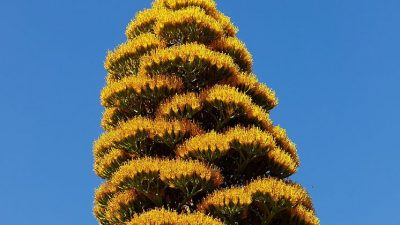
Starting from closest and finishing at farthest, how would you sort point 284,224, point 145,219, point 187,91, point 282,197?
point 145,219 < point 282,197 < point 284,224 < point 187,91

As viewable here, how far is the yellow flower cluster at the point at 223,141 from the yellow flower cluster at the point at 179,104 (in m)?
0.83

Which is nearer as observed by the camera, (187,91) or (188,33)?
(187,91)

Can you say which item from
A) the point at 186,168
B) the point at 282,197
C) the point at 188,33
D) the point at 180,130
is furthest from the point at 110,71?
the point at 282,197

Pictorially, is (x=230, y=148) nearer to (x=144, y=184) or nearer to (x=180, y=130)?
(x=180, y=130)

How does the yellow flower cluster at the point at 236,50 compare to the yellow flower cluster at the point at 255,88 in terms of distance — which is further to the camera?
the yellow flower cluster at the point at 236,50

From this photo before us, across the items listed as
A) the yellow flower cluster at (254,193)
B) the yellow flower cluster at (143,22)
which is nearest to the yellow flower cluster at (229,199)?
the yellow flower cluster at (254,193)

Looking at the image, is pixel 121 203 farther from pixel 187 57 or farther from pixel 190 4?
pixel 190 4

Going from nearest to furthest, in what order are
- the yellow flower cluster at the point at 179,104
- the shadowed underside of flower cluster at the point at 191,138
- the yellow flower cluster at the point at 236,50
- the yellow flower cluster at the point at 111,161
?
1. the shadowed underside of flower cluster at the point at 191,138
2. the yellow flower cluster at the point at 179,104
3. the yellow flower cluster at the point at 111,161
4. the yellow flower cluster at the point at 236,50

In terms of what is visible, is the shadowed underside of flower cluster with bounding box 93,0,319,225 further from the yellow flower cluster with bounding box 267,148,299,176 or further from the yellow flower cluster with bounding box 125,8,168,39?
the yellow flower cluster with bounding box 125,8,168,39

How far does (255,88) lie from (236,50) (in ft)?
4.22

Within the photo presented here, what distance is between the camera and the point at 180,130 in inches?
510

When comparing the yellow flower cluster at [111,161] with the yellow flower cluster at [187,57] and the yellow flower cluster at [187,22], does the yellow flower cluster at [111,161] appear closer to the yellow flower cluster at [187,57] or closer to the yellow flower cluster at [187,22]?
the yellow flower cluster at [187,57]

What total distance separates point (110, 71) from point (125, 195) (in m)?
4.16

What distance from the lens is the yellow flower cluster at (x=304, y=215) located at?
42.4 ft
